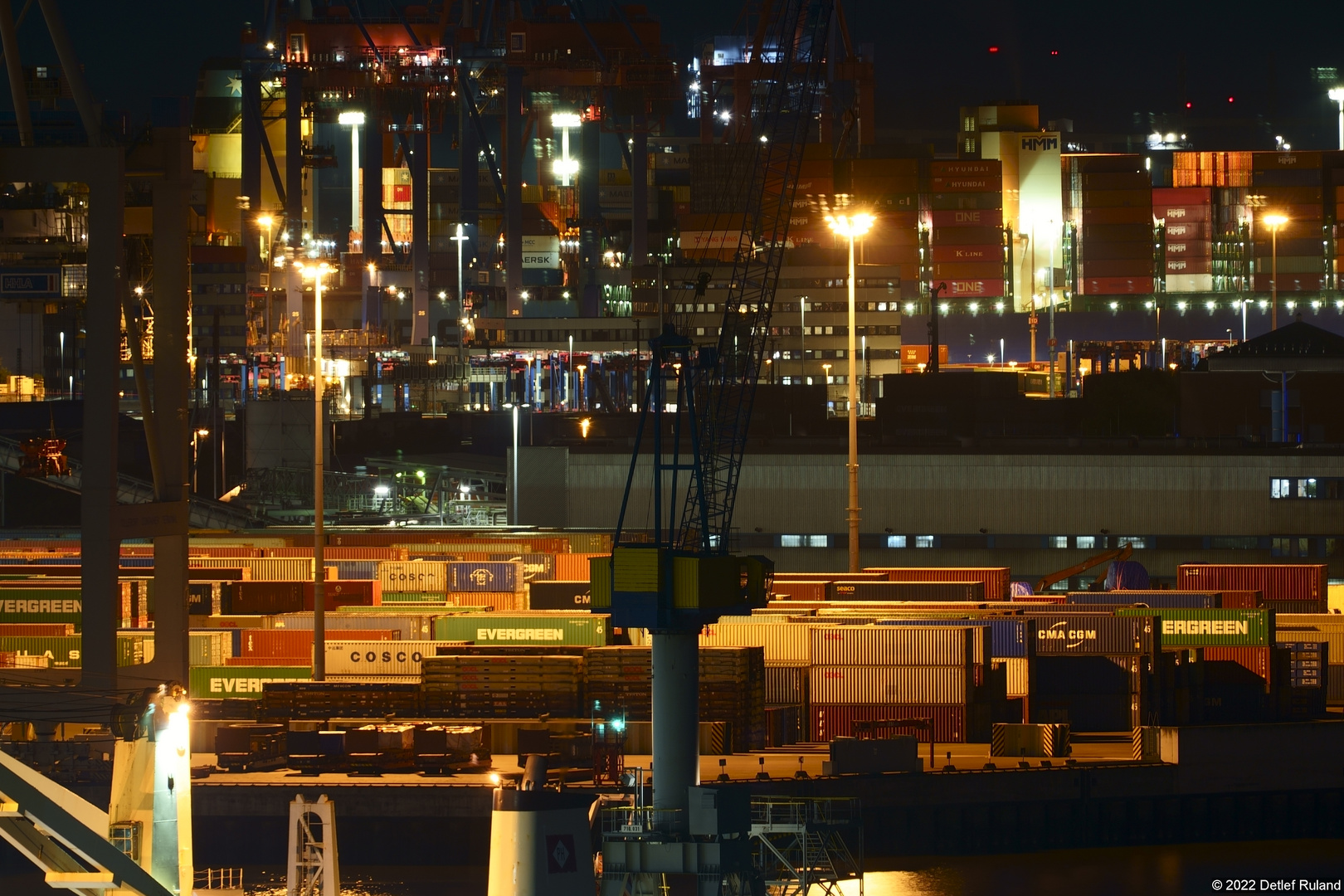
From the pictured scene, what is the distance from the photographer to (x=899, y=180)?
121 m

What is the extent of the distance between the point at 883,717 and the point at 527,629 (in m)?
7.74

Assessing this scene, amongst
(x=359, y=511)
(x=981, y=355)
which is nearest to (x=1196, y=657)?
(x=359, y=511)

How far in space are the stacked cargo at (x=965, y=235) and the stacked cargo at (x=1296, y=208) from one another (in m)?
21.5

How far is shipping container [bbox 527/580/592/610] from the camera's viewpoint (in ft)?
140

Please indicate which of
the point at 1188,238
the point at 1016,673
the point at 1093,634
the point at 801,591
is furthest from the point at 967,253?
the point at 1016,673

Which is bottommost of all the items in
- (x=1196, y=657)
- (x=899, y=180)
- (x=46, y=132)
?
(x=1196, y=657)

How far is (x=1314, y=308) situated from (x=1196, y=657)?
111 m

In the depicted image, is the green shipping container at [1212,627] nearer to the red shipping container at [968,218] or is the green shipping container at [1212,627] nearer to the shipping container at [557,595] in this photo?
the shipping container at [557,595]

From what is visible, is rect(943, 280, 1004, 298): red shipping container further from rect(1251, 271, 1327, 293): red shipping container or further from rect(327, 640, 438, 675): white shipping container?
rect(327, 640, 438, 675): white shipping container

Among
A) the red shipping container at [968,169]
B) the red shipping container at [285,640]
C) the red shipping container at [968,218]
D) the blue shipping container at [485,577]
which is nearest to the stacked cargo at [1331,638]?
the blue shipping container at [485,577]

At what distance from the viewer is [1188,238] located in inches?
5344

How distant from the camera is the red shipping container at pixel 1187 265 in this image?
135 metres

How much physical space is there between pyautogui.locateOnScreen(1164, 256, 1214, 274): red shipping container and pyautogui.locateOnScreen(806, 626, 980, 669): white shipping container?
348 ft

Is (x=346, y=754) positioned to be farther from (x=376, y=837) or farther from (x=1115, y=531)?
(x=1115, y=531)
